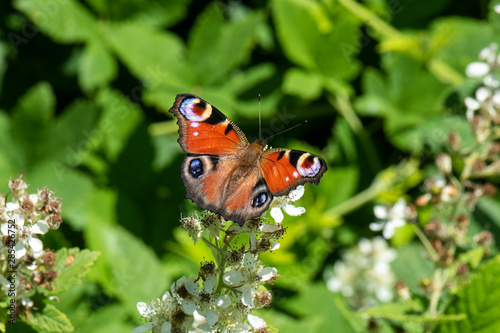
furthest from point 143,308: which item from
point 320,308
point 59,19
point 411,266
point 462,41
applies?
point 462,41

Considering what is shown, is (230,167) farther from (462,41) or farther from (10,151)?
(462,41)

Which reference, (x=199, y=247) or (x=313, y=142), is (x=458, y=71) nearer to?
(x=313, y=142)

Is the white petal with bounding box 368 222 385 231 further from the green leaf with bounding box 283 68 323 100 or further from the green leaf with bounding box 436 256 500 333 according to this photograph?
the green leaf with bounding box 283 68 323 100

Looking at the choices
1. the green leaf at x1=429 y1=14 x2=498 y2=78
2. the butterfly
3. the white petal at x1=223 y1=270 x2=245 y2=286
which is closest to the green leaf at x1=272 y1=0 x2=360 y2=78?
the green leaf at x1=429 y1=14 x2=498 y2=78

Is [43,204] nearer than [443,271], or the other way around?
[43,204]

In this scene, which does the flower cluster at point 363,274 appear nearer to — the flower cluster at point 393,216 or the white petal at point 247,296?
the flower cluster at point 393,216

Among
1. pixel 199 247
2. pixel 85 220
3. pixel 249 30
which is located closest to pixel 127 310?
pixel 199 247
